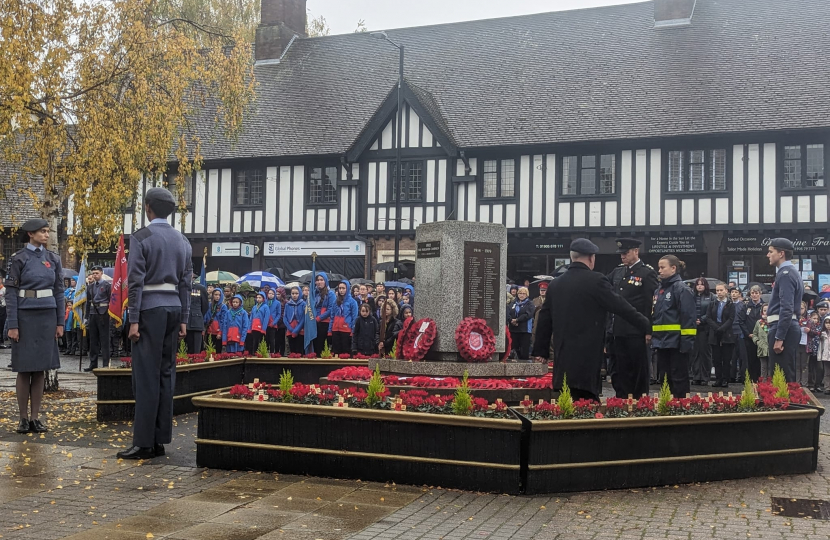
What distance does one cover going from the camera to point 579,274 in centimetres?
862

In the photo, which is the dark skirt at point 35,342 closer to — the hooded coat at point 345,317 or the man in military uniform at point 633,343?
the man in military uniform at point 633,343

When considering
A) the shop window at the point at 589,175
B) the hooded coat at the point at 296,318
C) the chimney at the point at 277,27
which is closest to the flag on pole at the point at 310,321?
the hooded coat at the point at 296,318

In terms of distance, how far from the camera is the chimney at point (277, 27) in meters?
36.9

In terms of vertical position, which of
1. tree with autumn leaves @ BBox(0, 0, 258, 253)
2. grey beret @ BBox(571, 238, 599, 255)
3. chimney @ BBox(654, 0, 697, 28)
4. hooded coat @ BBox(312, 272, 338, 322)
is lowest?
hooded coat @ BBox(312, 272, 338, 322)

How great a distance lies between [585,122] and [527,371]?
18197mm

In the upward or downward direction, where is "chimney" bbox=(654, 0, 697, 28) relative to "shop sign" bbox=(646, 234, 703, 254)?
upward

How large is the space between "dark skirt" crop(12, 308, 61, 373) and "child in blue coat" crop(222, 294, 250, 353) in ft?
28.3

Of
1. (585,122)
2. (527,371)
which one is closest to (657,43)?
(585,122)

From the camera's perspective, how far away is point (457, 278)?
37.7 feet

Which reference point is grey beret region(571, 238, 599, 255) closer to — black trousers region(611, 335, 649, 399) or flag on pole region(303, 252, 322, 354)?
black trousers region(611, 335, 649, 399)

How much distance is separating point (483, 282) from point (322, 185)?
797 inches

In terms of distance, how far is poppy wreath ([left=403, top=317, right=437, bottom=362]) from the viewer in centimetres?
1128

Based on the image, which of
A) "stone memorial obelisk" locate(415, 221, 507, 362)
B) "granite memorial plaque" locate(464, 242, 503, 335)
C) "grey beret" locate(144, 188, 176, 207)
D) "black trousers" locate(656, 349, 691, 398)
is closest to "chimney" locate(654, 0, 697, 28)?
"stone memorial obelisk" locate(415, 221, 507, 362)

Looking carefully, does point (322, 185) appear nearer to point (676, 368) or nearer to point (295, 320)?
point (295, 320)
